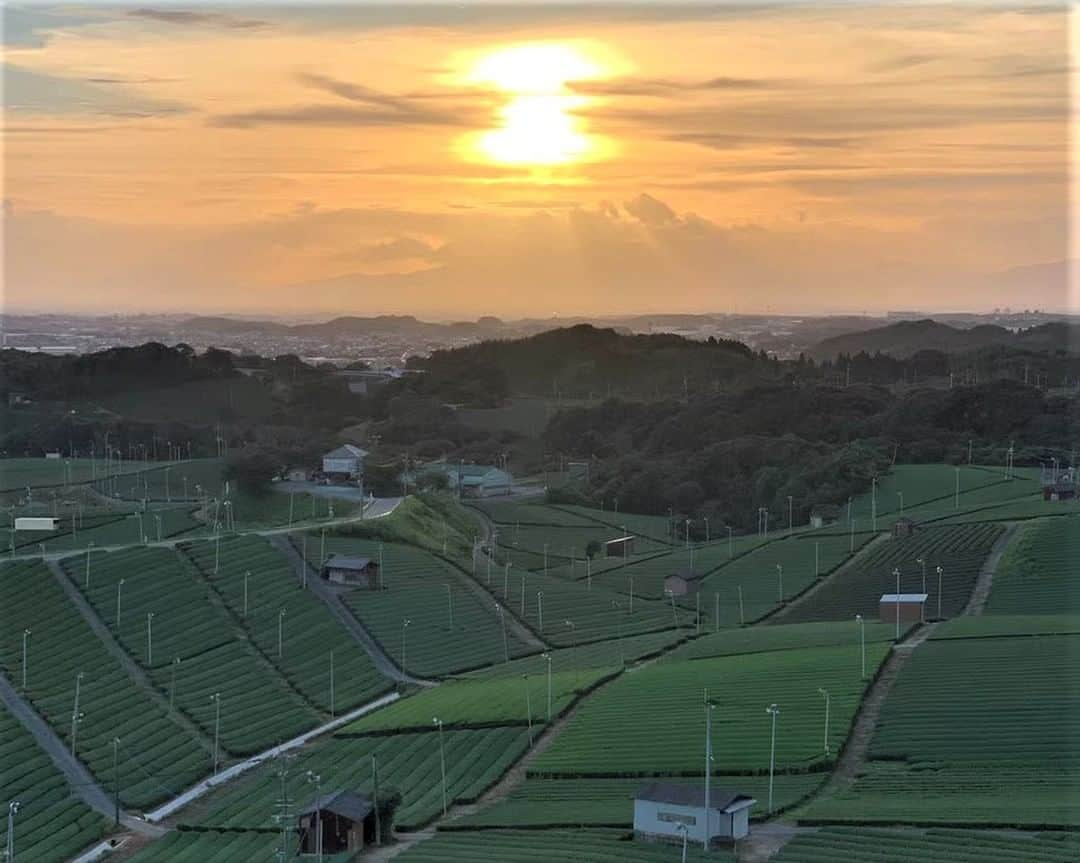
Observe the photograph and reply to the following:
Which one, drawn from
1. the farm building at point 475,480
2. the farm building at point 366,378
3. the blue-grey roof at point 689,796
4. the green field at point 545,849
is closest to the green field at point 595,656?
the green field at point 545,849

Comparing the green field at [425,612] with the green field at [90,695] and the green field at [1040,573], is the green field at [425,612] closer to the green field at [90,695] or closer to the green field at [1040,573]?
the green field at [90,695]

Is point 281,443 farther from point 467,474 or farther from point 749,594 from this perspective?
point 749,594

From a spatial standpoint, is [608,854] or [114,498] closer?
[608,854]

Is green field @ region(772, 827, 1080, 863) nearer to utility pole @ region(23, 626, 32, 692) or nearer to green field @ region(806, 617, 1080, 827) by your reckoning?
green field @ region(806, 617, 1080, 827)

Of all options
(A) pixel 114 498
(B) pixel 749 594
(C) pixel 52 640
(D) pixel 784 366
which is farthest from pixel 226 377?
(C) pixel 52 640

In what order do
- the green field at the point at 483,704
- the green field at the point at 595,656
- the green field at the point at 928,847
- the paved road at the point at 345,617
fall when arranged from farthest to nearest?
the paved road at the point at 345,617 < the green field at the point at 595,656 < the green field at the point at 483,704 < the green field at the point at 928,847

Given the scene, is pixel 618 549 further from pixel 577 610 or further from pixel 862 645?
pixel 862 645

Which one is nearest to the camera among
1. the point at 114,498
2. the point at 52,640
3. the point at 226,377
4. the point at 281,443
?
the point at 52,640
